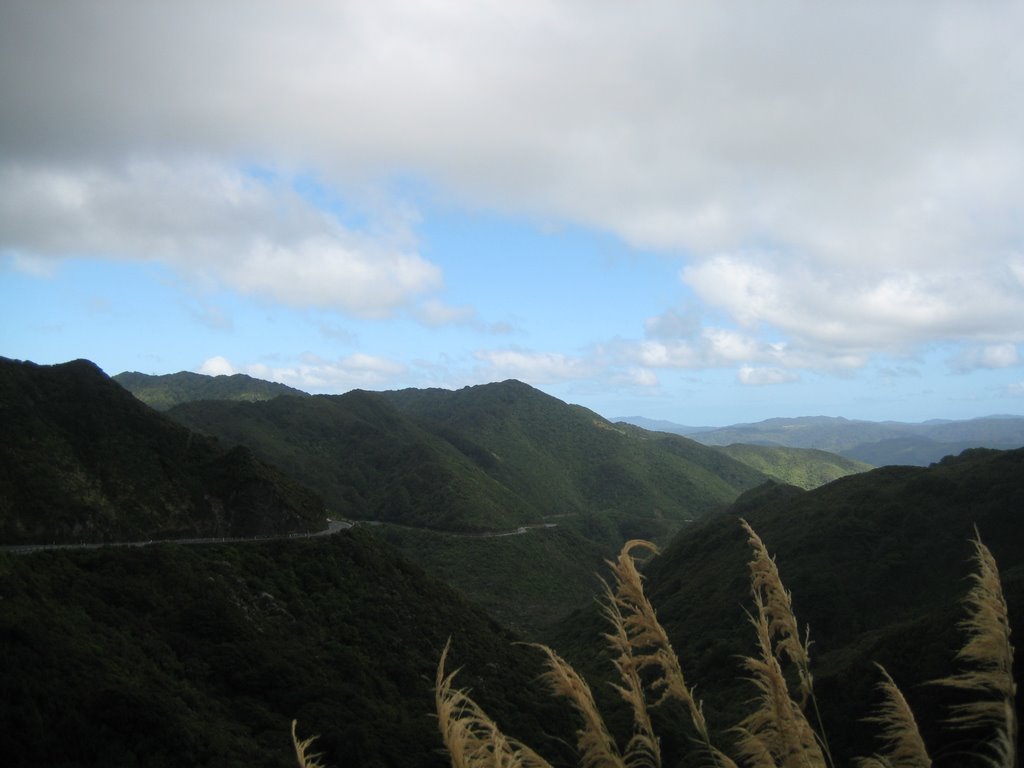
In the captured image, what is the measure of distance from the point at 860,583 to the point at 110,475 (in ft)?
171

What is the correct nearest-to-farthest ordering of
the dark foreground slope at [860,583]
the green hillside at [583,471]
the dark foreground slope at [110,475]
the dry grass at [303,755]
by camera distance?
the dry grass at [303,755], the dark foreground slope at [860,583], the dark foreground slope at [110,475], the green hillside at [583,471]

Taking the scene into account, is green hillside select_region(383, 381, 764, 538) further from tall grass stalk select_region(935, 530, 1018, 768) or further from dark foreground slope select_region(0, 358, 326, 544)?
tall grass stalk select_region(935, 530, 1018, 768)

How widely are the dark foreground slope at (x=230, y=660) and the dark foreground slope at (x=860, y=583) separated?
1246 centimetres

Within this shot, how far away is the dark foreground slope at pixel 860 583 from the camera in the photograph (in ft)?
96.4

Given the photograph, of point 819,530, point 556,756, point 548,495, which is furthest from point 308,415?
point 556,756

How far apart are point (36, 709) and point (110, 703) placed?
1.75m

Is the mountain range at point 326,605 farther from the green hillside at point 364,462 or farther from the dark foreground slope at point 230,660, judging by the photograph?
the green hillside at point 364,462

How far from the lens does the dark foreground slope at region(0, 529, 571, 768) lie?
1797cm

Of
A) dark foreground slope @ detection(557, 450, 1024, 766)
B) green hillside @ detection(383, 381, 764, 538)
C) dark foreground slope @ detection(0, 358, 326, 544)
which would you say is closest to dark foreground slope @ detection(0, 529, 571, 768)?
dark foreground slope @ detection(0, 358, 326, 544)

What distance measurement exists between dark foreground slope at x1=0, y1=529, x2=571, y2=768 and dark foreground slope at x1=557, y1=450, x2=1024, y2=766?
12459mm

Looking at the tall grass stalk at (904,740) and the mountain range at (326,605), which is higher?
the tall grass stalk at (904,740)

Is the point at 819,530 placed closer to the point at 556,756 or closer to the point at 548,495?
the point at 556,756

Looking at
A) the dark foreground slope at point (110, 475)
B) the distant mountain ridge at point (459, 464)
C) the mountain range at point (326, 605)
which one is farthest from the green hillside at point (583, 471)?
the dark foreground slope at point (110, 475)

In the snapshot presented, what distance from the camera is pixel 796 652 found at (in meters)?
5.75
